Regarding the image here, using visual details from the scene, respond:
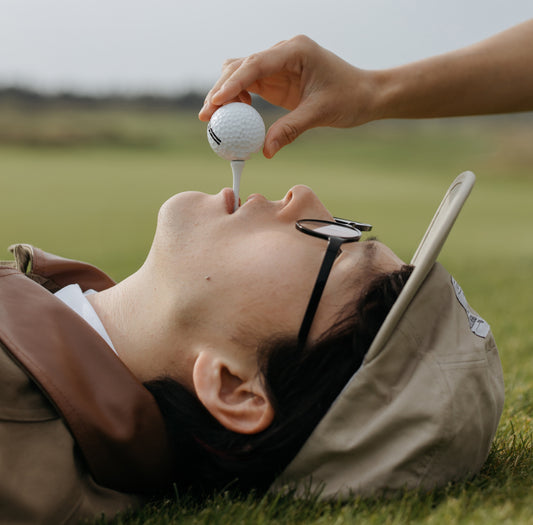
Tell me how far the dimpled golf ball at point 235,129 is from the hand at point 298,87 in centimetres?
4

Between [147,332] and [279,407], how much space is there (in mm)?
513

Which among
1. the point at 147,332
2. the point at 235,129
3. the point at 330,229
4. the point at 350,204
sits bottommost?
the point at 350,204

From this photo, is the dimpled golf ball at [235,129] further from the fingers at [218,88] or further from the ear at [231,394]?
the ear at [231,394]

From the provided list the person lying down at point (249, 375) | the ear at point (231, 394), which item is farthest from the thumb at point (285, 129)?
the ear at point (231, 394)

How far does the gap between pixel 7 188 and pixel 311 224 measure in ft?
49.9

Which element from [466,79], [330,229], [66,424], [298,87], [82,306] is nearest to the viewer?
[66,424]

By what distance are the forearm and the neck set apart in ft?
4.27

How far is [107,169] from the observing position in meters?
21.8

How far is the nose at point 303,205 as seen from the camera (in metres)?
2.29

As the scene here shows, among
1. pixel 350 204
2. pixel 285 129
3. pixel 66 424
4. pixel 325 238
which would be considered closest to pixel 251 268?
pixel 325 238

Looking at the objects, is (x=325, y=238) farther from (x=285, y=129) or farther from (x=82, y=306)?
(x=82, y=306)

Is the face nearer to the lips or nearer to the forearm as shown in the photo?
the lips

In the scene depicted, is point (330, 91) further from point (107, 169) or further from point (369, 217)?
point (107, 169)

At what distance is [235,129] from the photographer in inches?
95.8
